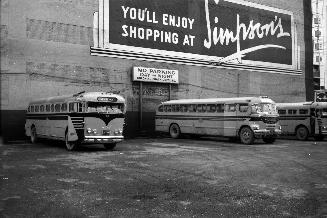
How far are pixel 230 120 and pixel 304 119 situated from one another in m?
6.26

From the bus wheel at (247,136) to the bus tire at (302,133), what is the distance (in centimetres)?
600

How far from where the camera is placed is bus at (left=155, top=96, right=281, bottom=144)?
70.1ft

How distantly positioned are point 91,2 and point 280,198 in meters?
22.2

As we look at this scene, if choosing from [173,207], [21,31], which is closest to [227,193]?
[173,207]

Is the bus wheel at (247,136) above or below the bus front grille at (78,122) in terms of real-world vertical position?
below

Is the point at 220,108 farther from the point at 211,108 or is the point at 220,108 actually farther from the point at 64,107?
the point at 64,107

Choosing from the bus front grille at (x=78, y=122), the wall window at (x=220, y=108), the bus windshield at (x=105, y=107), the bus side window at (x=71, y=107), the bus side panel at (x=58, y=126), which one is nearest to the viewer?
the bus front grille at (x=78, y=122)

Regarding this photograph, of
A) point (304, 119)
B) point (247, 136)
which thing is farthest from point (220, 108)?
point (304, 119)

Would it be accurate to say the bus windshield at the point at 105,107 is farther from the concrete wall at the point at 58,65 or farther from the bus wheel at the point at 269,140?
the bus wheel at the point at 269,140

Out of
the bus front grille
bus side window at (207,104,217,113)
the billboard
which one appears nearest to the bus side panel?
the bus front grille

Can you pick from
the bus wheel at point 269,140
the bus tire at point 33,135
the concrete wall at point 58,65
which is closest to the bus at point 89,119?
the bus tire at point 33,135

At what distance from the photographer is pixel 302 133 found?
84.3 feet

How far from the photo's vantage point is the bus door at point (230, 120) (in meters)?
22.3

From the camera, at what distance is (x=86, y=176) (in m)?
10.2
